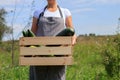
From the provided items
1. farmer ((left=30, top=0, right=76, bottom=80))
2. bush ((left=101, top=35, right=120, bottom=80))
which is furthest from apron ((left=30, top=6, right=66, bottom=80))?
bush ((left=101, top=35, right=120, bottom=80))

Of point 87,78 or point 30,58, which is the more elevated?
point 30,58

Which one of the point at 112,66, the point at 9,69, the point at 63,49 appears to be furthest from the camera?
the point at 9,69

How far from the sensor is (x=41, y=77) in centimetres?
503

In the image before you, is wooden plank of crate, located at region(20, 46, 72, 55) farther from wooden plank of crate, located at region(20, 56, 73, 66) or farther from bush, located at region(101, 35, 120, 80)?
bush, located at region(101, 35, 120, 80)

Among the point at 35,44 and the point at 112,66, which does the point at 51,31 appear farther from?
the point at 112,66

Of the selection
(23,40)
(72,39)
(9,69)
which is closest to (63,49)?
(72,39)

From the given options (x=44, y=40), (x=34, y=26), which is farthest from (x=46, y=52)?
(x=34, y=26)

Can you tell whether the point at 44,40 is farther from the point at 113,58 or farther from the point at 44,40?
the point at 113,58

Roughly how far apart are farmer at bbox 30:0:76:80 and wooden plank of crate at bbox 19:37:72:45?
23 cm

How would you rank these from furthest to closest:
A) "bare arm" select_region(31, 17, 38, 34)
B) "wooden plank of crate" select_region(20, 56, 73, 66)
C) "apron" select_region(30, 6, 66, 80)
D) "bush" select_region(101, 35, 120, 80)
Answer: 1. "bush" select_region(101, 35, 120, 80)
2. "bare arm" select_region(31, 17, 38, 34)
3. "apron" select_region(30, 6, 66, 80)
4. "wooden plank of crate" select_region(20, 56, 73, 66)

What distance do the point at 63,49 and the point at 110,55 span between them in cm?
411

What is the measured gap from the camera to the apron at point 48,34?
16.4 ft

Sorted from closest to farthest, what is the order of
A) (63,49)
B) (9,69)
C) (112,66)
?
1. (63,49)
2. (112,66)
3. (9,69)

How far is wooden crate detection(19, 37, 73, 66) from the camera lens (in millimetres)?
4812
